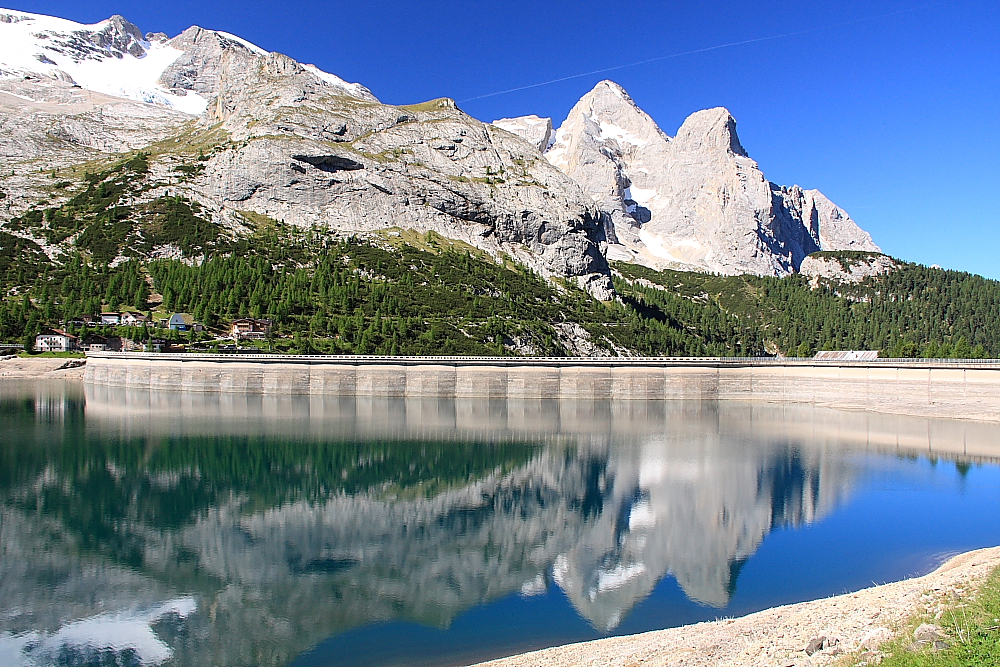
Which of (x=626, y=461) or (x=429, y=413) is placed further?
(x=429, y=413)

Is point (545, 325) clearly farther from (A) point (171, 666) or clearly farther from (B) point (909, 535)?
(A) point (171, 666)

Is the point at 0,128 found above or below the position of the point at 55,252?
above

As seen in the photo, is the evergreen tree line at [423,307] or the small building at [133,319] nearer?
the small building at [133,319]

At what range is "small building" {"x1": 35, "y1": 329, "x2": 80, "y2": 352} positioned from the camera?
337 feet

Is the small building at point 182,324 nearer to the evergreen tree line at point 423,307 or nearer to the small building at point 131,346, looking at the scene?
the evergreen tree line at point 423,307

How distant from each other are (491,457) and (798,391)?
1936 inches

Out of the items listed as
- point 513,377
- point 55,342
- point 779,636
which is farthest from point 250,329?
point 779,636

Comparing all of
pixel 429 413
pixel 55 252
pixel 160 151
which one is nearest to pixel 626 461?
pixel 429 413

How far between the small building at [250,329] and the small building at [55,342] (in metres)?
23.0

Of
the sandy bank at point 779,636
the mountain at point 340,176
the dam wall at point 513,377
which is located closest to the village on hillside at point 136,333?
the dam wall at point 513,377

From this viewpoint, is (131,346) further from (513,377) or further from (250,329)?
(513,377)

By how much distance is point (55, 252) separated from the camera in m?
129

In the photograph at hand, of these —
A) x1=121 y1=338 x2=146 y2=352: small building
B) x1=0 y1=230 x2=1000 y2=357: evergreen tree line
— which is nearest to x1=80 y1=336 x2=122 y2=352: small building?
x1=121 y1=338 x2=146 y2=352: small building

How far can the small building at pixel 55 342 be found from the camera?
103 m
